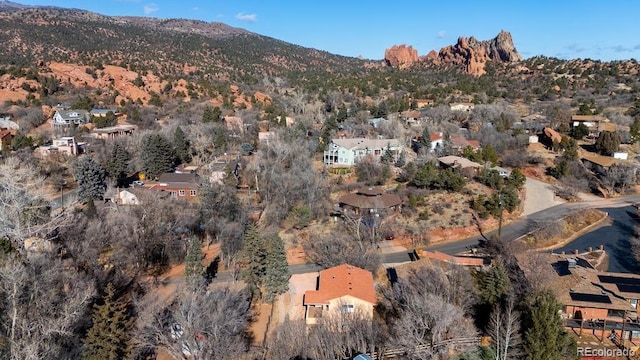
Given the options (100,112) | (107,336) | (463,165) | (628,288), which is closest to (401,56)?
(100,112)

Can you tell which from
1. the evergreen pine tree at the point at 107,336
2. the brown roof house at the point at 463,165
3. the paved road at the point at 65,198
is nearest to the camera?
the evergreen pine tree at the point at 107,336

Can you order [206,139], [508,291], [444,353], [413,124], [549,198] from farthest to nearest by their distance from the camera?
[413,124]
[206,139]
[549,198]
[508,291]
[444,353]

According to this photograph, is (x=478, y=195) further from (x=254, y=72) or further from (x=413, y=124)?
(x=254, y=72)

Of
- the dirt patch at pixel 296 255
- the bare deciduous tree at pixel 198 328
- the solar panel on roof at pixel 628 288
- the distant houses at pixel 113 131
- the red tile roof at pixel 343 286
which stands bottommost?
the dirt patch at pixel 296 255

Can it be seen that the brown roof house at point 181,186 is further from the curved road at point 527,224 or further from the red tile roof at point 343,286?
the red tile roof at point 343,286

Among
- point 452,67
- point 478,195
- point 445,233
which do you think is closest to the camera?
point 445,233

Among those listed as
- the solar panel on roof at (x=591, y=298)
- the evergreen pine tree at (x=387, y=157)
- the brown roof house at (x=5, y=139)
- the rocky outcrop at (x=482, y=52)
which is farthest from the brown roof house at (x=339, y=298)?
the rocky outcrop at (x=482, y=52)

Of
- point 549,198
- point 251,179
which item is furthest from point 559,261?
point 251,179
